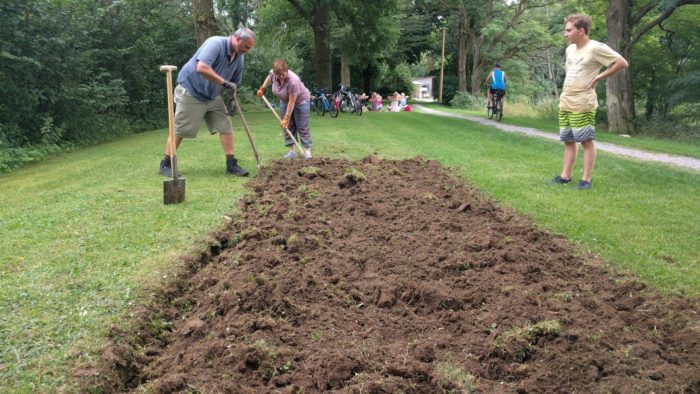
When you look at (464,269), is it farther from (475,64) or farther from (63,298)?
(475,64)

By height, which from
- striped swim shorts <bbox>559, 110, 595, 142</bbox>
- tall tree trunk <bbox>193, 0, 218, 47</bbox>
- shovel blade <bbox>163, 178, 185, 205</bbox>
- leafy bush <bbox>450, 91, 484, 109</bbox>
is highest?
tall tree trunk <bbox>193, 0, 218, 47</bbox>

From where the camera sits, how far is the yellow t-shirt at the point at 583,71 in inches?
238

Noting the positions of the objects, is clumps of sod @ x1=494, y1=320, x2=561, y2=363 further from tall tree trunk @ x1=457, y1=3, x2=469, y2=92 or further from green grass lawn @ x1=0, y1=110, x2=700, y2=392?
tall tree trunk @ x1=457, y1=3, x2=469, y2=92

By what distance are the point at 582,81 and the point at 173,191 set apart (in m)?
4.72

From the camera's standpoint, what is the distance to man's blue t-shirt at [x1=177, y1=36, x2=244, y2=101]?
21.6ft

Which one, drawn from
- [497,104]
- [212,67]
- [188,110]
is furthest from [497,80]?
[188,110]

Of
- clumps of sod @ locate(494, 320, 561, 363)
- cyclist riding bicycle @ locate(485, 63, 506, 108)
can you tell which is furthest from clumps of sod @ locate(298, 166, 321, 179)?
cyclist riding bicycle @ locate(485, 63, 506, 108)

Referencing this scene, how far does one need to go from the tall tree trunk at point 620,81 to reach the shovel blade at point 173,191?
13552mm

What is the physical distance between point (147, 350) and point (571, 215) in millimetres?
4043

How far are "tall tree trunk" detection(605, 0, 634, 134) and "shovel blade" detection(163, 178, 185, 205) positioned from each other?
44.5 feet

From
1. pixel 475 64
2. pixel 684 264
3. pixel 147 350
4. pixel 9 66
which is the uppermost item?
pixel 475 64

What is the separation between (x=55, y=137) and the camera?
38.5 feet

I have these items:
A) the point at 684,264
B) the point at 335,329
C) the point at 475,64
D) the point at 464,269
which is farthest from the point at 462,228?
the point at 475,64

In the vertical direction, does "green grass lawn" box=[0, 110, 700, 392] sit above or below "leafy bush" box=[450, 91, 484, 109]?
below
